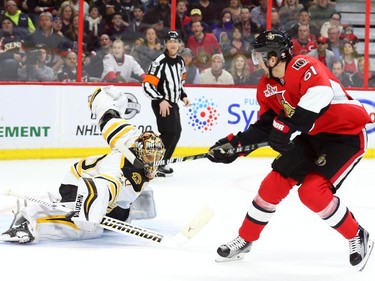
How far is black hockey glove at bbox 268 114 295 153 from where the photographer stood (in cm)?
357

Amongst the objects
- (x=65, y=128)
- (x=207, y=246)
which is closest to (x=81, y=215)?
(x=207, y=246)

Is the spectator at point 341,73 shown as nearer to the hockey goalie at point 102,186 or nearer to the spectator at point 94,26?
the spectator at point 94,26

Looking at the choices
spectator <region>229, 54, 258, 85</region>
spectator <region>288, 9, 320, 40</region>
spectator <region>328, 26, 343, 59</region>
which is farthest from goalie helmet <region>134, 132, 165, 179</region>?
spectator <region>328, 26, 343, 59</region>

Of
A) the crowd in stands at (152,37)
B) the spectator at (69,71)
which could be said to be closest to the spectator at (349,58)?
the crowd in stands at (152,37)

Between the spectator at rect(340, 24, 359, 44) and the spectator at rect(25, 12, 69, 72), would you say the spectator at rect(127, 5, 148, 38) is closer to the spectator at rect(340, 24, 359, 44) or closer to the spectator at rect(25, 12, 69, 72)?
the spectator at rect(25, 12, 69, 72)

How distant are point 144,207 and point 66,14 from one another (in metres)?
3.35

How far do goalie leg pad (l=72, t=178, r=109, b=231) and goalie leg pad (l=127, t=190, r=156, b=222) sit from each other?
1.99 feet

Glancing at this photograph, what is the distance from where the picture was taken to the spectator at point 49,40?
7.54 metres

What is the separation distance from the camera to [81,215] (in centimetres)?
404

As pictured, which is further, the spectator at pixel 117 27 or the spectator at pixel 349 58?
the spectator at pixel 349 58

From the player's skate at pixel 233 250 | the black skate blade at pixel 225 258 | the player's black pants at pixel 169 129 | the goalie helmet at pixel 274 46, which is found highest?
the goalie helmet at pixel 274 46

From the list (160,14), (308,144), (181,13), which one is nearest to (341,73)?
(181,13)

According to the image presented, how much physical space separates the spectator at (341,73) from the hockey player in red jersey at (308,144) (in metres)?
4.53

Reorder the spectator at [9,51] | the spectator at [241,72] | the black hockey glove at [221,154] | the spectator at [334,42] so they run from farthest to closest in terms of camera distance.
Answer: the spectator at [334,42] → the spectator at [241,72] → the spectator at [9,51] → the black hockey glove at [221,154]
